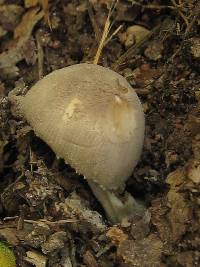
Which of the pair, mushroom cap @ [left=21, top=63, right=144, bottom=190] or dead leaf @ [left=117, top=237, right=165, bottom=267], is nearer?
mushroom cap @ [left=21, top=63, right=144, bottom=190]

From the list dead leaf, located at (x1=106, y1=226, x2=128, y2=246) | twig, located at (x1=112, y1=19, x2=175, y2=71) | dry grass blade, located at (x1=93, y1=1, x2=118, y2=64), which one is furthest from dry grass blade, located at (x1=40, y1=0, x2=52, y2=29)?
dead leaf, located at (x1=106, y1=226, x2=128, y2=246)

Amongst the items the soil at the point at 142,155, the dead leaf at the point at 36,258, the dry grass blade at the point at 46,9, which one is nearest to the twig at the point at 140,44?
the soil at the point at 142,155

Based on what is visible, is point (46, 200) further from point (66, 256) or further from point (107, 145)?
point (107, 145)

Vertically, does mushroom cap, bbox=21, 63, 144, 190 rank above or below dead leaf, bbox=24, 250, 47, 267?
above

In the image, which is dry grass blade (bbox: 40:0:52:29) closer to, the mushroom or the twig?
the twig

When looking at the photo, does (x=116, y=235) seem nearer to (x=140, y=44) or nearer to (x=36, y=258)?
(x=36, y=258)

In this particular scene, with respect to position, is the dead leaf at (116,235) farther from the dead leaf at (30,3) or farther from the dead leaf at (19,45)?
the dead leaf at (30,3)

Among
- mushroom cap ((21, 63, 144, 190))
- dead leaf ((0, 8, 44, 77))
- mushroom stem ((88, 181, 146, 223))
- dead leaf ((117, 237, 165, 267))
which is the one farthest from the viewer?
dead leaf ((0, 8, 44, 77))

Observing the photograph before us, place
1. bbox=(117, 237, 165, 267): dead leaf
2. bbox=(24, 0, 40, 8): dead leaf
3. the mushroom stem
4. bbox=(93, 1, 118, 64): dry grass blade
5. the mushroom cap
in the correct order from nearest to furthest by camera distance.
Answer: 1. the mushroom cap
2. bbox=(117, 237, 165, 267): dead leaf
3. the mushroom stem
4. bbox=(93, 1, 118, 64): dry grass blade
5. bbox=(24, 0, 40, 8): dead leaf

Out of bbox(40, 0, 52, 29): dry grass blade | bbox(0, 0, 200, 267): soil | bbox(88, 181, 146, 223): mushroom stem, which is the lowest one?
bbox(88, 181, 146, 223): mushroom stem
